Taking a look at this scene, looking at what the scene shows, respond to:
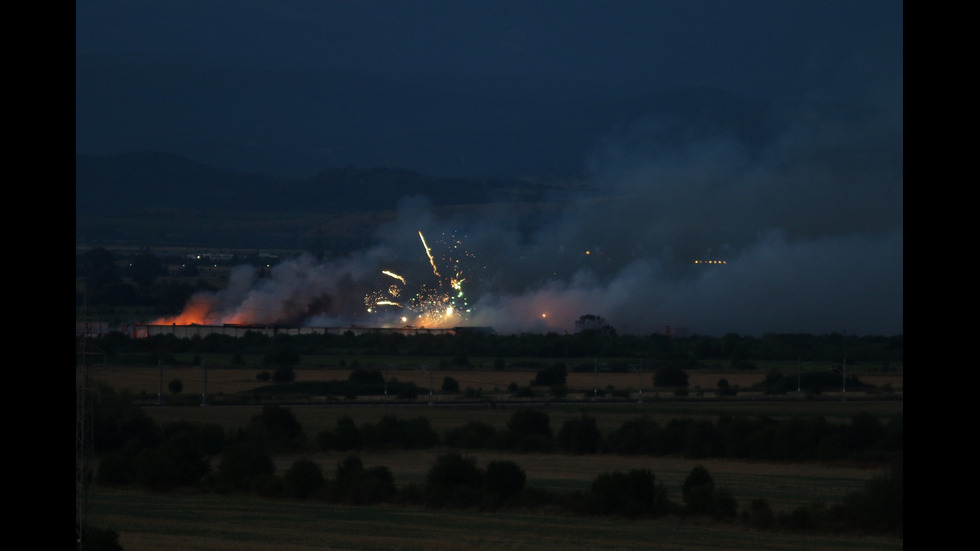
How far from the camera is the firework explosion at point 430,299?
10888 cm

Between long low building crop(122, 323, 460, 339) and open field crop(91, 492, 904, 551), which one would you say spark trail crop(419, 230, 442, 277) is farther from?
open field crop(91, 492, 904, 551)

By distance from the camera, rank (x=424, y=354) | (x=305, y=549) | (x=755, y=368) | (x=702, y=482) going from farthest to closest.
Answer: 1. (x=424, y=354)
2. (x=755, y=368)
3. (x=702, y=482)
4. (x=305, y=549)

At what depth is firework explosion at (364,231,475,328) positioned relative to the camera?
357ft

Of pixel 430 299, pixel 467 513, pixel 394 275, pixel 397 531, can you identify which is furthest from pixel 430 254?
pixel 397 531

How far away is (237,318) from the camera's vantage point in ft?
368

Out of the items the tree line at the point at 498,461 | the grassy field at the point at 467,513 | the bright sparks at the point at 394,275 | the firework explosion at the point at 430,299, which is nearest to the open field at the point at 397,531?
the grassy field at the point at 467,513

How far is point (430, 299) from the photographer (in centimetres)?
10894

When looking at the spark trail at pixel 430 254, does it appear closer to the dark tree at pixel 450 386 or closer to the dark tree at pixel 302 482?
the dark tree at pixel 450 386

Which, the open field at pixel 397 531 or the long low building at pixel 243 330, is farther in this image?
the long low building at pixel 243 330

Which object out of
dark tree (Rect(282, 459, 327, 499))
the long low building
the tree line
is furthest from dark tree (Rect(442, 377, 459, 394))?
dark tree (Rect(282, 459, 327, 499))

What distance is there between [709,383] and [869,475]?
38.4m
